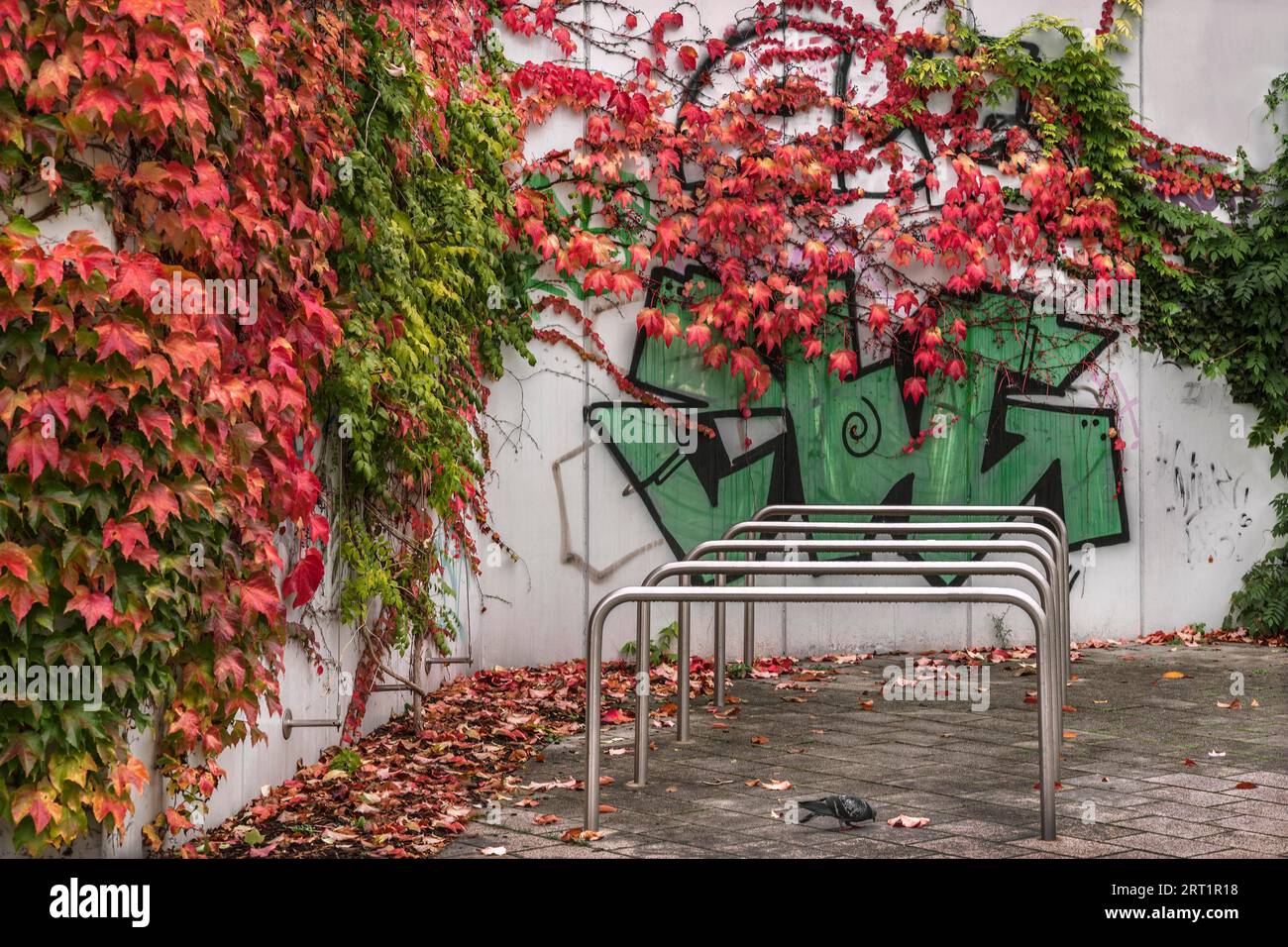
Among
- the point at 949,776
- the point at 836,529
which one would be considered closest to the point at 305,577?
the point at 836,529

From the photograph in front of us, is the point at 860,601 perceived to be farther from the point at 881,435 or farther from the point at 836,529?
the point at 881,435

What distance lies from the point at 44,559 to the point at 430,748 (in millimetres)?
2365

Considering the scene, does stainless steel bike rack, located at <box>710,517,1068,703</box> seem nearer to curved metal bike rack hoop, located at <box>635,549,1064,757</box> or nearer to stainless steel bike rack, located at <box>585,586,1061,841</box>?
curved metal bike rack hoop, located at <box>635,549,1064,757</box>

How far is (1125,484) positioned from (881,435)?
160cm

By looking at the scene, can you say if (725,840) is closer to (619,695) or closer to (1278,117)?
(619,695)

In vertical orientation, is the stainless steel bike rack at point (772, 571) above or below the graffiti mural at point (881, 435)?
below

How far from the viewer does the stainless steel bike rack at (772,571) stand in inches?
173

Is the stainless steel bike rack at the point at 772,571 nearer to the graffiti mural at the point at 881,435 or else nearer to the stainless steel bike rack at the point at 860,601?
the stainless steel bike rack at the point at 860,601

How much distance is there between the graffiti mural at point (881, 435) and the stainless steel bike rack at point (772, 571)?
2224mm

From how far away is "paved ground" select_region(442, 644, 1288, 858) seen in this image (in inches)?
169

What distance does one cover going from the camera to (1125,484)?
8539mm

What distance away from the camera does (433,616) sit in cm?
→ 612

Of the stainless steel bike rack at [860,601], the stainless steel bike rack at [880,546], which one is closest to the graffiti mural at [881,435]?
the stainless steel bike rack at [880,546]

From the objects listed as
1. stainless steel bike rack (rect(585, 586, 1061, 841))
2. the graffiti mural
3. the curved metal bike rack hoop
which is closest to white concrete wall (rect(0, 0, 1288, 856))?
the graffiti mural
